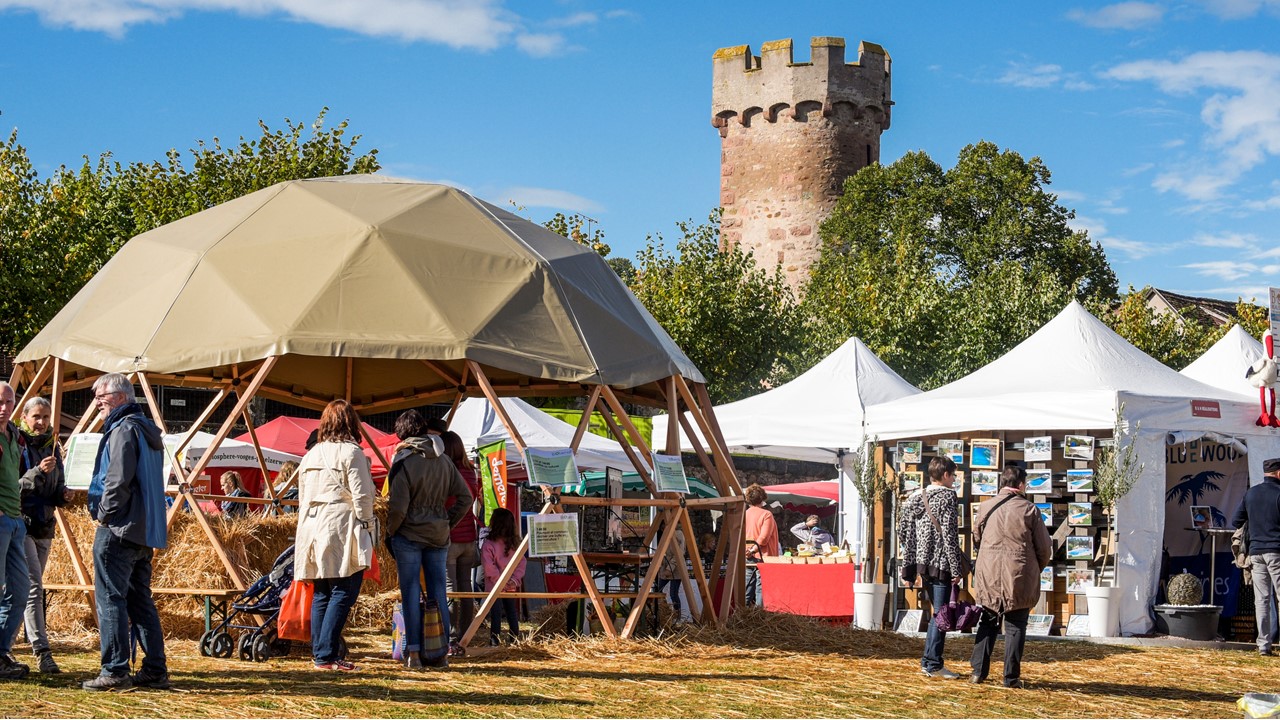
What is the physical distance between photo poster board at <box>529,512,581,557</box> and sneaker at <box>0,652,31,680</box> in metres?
3.58

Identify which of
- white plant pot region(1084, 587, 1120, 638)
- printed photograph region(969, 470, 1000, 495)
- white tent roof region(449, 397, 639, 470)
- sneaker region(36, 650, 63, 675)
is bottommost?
sneaker region(36, 650, 63, 675)

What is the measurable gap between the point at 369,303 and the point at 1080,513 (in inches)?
296

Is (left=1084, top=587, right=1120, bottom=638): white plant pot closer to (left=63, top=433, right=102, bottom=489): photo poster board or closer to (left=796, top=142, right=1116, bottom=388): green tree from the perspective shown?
(left=63, top=433, right=102, bottom=489): photo poster board

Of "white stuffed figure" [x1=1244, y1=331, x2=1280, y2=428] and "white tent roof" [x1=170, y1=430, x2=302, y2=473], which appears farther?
"white tent roof" [x1=170, y1=430, x2=302, y2=473]

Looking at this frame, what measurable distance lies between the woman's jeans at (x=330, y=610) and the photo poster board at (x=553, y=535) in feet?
5.66

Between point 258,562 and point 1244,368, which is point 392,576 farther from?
point 1244,368

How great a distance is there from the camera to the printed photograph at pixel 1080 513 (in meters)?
14.5

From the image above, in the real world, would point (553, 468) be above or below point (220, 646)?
above

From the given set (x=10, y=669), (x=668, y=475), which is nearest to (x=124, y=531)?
(x=10, y=669)

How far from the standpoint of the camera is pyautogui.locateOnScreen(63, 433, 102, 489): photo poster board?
10.9 metres

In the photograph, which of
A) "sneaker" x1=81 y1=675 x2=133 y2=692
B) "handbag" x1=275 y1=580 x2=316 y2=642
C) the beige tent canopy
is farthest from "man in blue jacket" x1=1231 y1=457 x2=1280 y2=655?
"sneaker" x1=81 y1=675 x2=133 y2=692

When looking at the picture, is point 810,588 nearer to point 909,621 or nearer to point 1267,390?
point 909,621

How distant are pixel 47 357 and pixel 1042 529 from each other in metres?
8.17

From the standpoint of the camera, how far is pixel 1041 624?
14.6 metres
